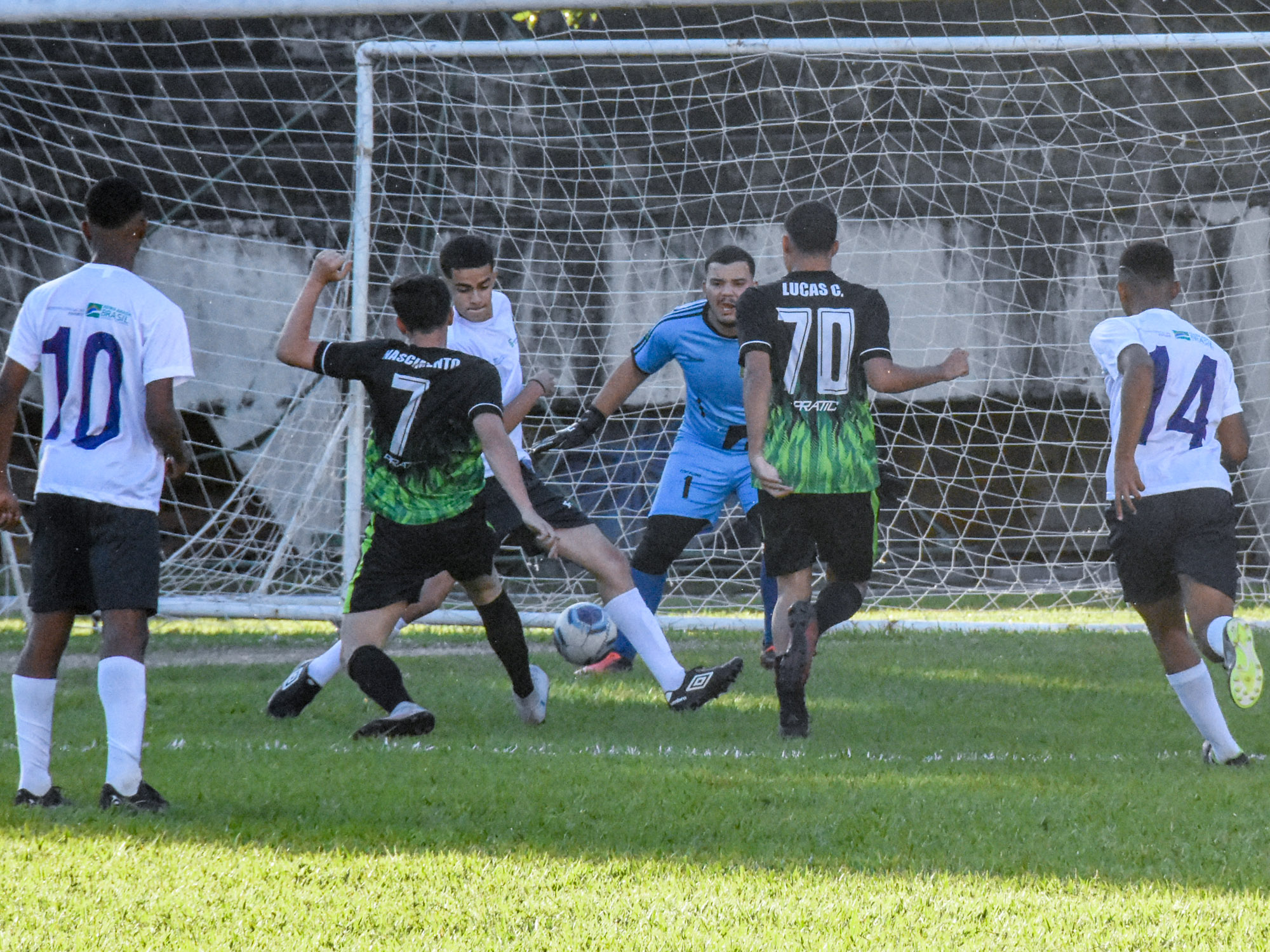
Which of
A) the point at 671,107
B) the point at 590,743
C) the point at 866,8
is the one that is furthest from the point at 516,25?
the point at 590,743

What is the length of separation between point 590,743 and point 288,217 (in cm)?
Result: 676

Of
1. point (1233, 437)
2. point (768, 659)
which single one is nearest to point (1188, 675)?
point (1233, 437)

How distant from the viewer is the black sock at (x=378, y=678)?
15.5 ft

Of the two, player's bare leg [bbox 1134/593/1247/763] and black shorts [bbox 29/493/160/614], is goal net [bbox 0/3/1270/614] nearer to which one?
player's bare leg [bbox 1134/593/1247/763]

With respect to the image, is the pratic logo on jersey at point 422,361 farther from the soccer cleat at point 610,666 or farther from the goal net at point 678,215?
the goal net at point 678,215

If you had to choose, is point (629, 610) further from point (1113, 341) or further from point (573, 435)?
point (1113, 341)

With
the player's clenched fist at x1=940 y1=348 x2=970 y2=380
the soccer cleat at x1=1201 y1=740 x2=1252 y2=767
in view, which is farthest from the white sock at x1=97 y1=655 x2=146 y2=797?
the soccer cleat at x1=1201 y1=740 x2=1252 y2=767

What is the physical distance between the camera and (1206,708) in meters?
4.30

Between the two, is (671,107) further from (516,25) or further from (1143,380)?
(1143,380)

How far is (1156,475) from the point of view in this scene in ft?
14.1

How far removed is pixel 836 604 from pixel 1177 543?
1.09 meters

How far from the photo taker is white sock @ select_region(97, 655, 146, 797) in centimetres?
359

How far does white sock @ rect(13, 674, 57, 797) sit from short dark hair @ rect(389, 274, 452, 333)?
162cm

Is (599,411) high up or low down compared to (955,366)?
down
